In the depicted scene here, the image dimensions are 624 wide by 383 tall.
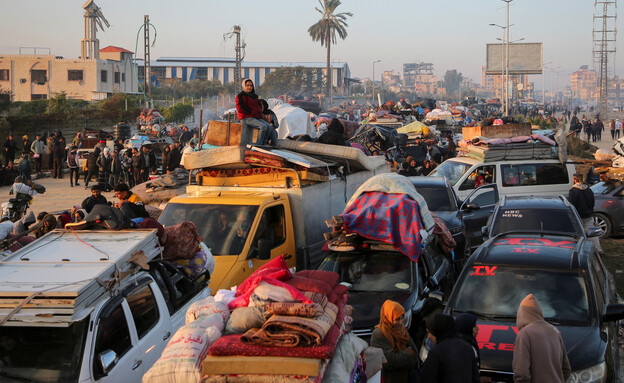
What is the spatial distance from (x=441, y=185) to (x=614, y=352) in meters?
6.93

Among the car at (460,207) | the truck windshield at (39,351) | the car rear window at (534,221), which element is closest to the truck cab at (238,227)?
the truck windshield at (39,351)

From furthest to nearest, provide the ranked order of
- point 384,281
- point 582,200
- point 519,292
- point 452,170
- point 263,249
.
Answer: point 452,170 < point 582,200 < point 263,249 < point 384,281 < point 519,292

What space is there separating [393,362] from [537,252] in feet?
9.79

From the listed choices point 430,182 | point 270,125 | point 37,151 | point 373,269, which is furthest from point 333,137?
point 37,151

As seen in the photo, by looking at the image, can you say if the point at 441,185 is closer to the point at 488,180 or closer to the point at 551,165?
the point at 488,180

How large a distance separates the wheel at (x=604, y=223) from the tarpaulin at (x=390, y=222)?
345 inches

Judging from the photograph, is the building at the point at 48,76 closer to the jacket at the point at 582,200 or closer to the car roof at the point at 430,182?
the car roof at the point at 430,182

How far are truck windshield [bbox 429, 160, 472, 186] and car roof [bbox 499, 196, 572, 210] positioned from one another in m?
4.71

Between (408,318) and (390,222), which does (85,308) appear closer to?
(408,318)

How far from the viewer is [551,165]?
15.8m

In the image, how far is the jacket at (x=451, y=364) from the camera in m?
4.90

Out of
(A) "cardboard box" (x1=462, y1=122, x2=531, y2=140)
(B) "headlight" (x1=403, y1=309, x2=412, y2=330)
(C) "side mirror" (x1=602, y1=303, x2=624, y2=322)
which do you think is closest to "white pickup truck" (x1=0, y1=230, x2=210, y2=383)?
(B) "headlight" (x1=403, y1=309, x2=412, y2=330)

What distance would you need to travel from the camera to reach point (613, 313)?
6.44 meters

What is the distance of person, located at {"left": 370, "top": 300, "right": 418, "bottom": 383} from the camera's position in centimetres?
540
